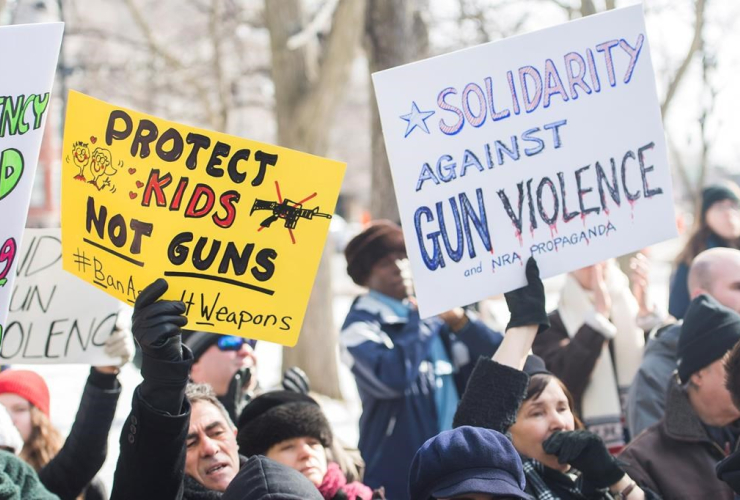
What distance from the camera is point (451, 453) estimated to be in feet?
8.74

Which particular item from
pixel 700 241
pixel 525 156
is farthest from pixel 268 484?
pixel 700 241

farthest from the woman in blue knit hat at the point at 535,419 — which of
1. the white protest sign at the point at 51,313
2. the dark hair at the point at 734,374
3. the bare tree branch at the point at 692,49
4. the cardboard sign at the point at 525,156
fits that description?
the bare tree branch at the point at 692,49

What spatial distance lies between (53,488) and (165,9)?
756 inches

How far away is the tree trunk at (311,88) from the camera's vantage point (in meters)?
9.17

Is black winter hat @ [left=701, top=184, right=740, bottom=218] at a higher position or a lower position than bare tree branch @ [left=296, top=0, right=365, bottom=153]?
lower

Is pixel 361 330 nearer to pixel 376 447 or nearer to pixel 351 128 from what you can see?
pixel 376 447

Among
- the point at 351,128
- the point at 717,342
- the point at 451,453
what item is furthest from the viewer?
the point at 351,128

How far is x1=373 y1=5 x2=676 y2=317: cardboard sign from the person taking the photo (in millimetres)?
3393

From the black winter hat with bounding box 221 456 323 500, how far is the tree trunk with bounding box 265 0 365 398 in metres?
6.69

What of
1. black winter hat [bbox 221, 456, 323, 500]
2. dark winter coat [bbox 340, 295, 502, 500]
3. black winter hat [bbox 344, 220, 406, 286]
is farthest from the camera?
black winter hat [bbox 344, 220, 406, 286]

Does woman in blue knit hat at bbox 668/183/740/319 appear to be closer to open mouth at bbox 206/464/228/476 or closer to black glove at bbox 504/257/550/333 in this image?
black glove at bbox 504/257/550/333

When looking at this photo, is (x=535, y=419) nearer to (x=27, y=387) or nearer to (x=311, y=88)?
(x=27, y=387)

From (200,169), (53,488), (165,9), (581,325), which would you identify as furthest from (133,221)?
(165,9)

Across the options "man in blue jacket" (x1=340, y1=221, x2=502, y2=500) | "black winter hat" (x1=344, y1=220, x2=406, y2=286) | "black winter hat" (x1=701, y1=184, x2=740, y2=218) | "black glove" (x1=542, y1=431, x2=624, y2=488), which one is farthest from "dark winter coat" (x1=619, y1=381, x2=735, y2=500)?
"black winter hat" (x1=701, y1=184, x2=740, y2=218)
